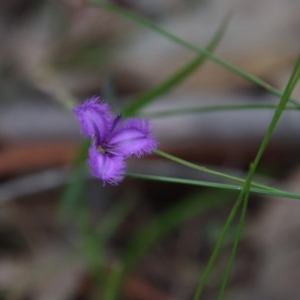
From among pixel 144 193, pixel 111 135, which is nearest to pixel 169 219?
pixel 144 193

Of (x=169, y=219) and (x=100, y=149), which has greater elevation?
(x=169, y=219)

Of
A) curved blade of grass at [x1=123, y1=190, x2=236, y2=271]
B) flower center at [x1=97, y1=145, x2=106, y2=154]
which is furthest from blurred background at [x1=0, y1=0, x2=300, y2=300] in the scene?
flower center at [x1=97, y1=145, x2=106, y2=154]

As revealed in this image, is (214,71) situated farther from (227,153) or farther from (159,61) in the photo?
(227,153)

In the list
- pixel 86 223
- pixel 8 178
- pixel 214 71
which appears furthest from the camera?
pixel 214 71

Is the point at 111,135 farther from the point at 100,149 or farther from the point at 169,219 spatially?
the point at 169,219

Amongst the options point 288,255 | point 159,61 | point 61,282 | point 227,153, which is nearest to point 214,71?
point 159,61
